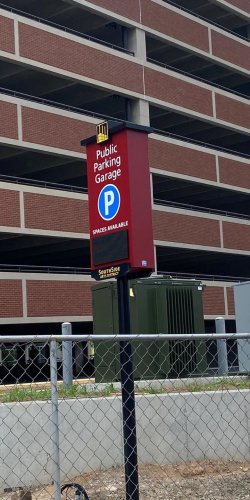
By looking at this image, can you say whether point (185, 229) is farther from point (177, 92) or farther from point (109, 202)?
point (109, 202)

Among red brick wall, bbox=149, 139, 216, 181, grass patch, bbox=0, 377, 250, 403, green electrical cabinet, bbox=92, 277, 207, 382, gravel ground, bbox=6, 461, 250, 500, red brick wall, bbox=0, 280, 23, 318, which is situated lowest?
gravel ground, bbox=6, 461, 250, 500

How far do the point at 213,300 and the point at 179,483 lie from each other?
2894 centimetres

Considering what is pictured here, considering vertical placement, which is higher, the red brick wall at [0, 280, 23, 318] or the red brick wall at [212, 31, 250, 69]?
the red brick wall at [212, 31, 250, 69]

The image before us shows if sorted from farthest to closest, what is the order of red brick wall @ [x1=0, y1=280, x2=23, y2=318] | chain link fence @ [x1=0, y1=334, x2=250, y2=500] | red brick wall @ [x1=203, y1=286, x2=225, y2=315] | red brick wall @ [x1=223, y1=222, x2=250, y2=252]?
1. red brick wall @ [x1=223, y1=222, x2=250, y2=252]
2. red brick wall @ [x1=203, y1=286, x2=225, y2=315]
3. red brick wall @ [x1=0, y1=280, x2=23, y2=318]
4. chain link fence @ [x1=0, y1=334, x2=250, y2=500]

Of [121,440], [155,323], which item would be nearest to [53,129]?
[155,323]

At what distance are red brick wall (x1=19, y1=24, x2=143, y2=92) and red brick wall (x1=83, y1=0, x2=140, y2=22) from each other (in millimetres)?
1905

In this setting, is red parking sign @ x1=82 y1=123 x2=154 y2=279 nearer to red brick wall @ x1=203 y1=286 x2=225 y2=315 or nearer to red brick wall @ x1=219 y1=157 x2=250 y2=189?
red brick wall @ x1=203 y1=286 x2=225 y2=315

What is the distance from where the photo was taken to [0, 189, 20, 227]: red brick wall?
2877 centimetres

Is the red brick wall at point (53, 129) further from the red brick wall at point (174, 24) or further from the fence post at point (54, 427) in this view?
the fence post at point (54, 427)

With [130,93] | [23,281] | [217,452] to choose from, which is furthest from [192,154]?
[217,452]

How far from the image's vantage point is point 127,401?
5324 mm

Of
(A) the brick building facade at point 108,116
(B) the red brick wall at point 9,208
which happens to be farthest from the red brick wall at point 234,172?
(B) the red brick wall at point 9,208

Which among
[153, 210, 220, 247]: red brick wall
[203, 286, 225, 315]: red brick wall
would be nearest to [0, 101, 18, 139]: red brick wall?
[153, 210, 220, 247]: red brick wall

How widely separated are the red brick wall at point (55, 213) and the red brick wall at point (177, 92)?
7055mm
